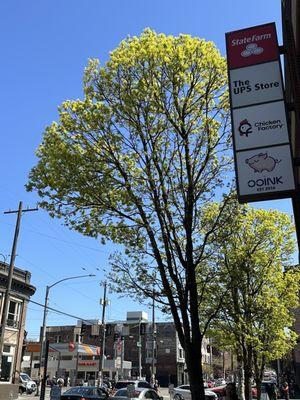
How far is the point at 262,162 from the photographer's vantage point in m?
7.95

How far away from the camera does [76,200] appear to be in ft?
46.0

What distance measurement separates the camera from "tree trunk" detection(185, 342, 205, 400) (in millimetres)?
12625

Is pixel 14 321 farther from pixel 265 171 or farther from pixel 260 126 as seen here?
pixel 265 171

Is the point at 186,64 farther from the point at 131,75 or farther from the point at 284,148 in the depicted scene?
the point at 284,148

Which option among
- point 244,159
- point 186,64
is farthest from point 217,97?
point 244,159

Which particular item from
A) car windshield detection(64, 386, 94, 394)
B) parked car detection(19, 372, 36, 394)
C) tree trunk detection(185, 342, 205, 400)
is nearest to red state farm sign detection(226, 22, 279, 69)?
tree trunk detection(185, 342, 205, 400)

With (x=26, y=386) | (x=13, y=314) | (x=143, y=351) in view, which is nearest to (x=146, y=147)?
(x=13, y=314)

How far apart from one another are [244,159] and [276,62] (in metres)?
1.99

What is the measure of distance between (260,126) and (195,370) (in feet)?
24.0

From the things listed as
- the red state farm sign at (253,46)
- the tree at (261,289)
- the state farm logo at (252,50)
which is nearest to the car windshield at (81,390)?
the tree at (261,289)

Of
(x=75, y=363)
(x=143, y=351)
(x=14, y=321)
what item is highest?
(x=143, y=351)

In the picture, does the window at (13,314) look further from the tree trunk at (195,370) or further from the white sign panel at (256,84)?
the white sign panel at (256,84)

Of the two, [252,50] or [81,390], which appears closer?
[252,50]

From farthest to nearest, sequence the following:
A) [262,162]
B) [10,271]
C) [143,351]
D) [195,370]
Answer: [143,351], [10,271], [195,370], [262,162]
